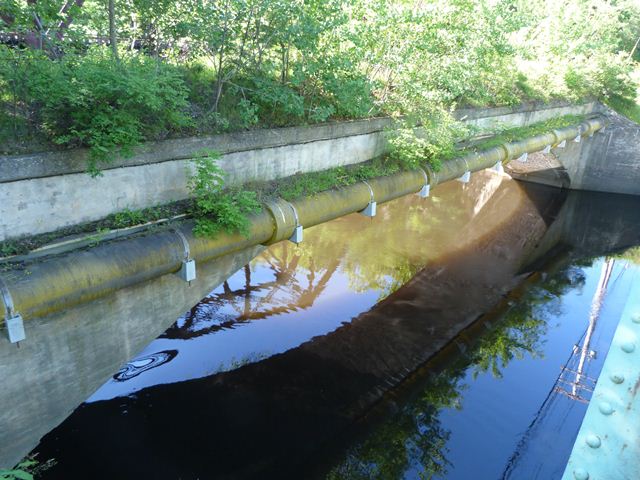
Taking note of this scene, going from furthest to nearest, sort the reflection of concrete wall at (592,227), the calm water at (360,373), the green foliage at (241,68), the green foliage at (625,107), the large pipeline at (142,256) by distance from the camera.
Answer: the green foliage at (625,107)
the reflection of concrete wall at (592,227)
the calm water at (360,373)
the green foliage at (241,68)
the large pipeline at (142,256)

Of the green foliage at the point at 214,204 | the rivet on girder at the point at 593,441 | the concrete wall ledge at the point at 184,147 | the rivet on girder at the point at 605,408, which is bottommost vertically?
the rivet on girder at the point at 593,441

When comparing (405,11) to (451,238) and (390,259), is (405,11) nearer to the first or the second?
(390,259)

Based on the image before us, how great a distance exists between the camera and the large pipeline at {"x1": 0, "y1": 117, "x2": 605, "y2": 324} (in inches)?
195

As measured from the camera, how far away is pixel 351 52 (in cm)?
940

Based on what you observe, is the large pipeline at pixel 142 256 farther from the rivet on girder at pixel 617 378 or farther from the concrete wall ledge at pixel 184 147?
the rivet on girder at pixel 617 378

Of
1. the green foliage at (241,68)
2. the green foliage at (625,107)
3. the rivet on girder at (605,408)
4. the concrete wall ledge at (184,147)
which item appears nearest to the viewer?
the rivet on girder at (605,408)

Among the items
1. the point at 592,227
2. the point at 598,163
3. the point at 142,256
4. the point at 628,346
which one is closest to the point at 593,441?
the point at 628,346

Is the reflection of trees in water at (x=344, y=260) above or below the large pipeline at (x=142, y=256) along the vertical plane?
below

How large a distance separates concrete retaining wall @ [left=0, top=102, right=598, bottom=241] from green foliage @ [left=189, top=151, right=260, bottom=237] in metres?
0.33

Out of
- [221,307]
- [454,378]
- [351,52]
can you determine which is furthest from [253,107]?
[454,378]

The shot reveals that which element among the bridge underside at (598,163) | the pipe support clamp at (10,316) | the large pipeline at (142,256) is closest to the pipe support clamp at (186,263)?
the large pipeline at (142,256)

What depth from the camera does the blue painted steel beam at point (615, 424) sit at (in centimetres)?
340

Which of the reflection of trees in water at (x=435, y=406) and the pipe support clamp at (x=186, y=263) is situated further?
the reflection of trees in water at (x=435, y=406)

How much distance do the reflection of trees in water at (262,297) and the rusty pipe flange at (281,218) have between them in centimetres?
512
